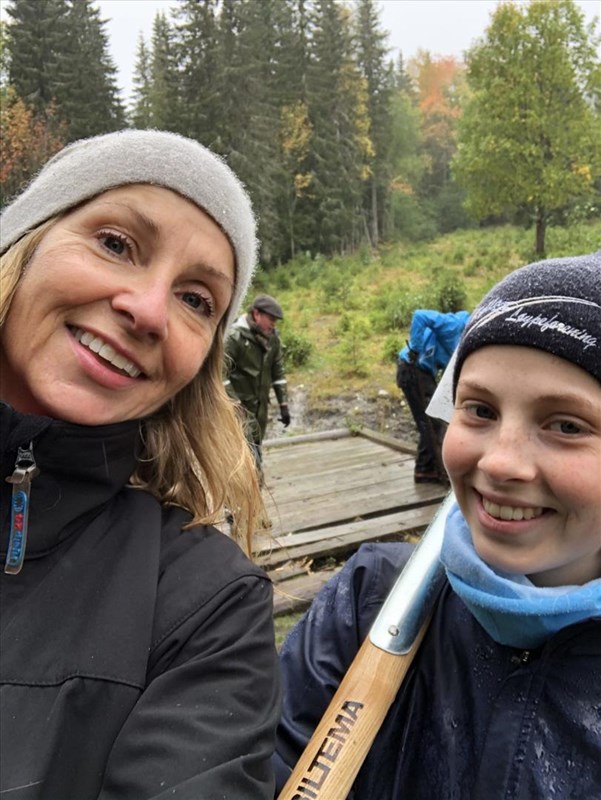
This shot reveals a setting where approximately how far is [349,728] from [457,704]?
255mm

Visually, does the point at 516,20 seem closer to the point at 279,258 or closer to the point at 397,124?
the point at 279,258

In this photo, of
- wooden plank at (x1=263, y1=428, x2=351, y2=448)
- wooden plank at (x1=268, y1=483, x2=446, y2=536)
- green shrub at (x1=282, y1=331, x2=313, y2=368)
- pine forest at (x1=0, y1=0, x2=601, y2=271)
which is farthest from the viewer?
pine forest at (x1=0, y1=0, x2=601, y2=271)

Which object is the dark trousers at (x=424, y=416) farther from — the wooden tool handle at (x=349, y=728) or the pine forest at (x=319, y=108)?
the pine forest at (x=319, y=108)

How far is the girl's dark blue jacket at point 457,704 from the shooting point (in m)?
1.14

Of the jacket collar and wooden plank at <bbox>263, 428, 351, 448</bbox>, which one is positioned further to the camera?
wooden plank at <bbox>263, 428, 351, 448</bbox>

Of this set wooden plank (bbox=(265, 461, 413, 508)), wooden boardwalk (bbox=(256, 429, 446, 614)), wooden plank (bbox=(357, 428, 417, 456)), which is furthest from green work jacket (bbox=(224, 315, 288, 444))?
wooden plank (bbox=(357, 428, 417, 456))

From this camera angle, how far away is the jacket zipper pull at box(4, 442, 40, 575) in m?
1.15

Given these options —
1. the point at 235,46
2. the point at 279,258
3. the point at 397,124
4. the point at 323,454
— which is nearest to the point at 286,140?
the point at 235,46

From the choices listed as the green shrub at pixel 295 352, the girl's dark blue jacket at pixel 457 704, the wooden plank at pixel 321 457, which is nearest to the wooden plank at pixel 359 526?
the wooden plank at pixel 321 457

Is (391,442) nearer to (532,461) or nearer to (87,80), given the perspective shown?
(532,461)

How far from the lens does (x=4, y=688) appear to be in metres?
1.02

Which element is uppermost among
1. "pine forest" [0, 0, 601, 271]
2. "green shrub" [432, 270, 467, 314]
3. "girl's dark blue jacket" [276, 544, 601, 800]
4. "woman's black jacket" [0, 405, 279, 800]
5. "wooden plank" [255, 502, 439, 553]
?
"pine forest" [0, 0, 601, 271]

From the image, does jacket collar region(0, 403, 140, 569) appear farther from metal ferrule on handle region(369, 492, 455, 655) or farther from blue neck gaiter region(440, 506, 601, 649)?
blue neck gaiter region(440, 506, 601, 649)

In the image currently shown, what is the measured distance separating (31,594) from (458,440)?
2.99 feet
